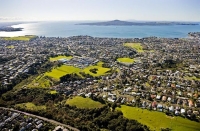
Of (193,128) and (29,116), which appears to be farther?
(29,116)

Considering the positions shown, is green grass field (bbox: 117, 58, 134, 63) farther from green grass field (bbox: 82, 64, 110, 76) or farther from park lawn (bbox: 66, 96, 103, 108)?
park lawn (bbox: 66, 96, 103, 108)

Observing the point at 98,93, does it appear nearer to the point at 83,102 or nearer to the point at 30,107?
the point at 83,102

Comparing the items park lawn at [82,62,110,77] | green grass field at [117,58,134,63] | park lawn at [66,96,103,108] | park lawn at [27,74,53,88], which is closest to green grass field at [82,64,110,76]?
park lawn at [82,62,110,77]

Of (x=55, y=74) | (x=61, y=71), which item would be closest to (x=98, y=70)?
(x=61, y=71)

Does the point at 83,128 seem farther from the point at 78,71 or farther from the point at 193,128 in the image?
the point at 78,71

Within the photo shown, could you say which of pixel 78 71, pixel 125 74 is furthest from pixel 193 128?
pixel 78 71

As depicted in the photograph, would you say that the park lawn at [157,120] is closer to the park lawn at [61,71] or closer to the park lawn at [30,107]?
the park lawn at [30,107]
